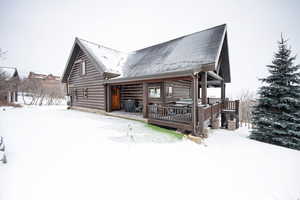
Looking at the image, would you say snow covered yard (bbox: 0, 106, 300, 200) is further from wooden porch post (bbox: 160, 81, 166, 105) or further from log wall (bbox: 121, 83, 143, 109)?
log wall (bbox: 121, 83, 143, 109)

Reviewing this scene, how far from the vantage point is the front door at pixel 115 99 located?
10258 millimetres

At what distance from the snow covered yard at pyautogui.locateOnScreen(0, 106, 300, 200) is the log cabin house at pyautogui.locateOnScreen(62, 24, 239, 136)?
1905 millimetres

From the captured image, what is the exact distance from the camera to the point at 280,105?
627 cm

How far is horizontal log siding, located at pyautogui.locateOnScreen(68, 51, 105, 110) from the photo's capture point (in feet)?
32.8

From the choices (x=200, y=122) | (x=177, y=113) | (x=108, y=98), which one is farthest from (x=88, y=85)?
(x=200, y=122)

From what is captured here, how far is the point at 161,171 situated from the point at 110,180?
1.06 metres

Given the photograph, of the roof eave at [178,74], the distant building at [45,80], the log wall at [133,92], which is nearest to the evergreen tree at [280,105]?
the roof eave at [178,74]

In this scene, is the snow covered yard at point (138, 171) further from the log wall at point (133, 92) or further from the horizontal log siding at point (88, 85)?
the horizontal log siding at point (88, 85)

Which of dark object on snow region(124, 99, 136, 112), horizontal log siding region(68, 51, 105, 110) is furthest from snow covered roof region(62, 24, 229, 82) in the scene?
dark object on snow region(124, 99, 136, 112)

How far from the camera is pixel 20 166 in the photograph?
2.68m

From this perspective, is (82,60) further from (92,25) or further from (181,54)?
(92,25)

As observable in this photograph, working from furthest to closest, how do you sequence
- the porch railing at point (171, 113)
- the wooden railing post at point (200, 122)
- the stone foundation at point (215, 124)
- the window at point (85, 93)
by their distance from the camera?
the window at point (85, 93)
the stone foundation at point (215, 124)
the porch railing at point (171, 113)
the wooden railing post at point (200, 122)

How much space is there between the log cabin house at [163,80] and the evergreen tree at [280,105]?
209 centimetres

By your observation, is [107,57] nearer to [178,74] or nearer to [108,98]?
[108,98]
